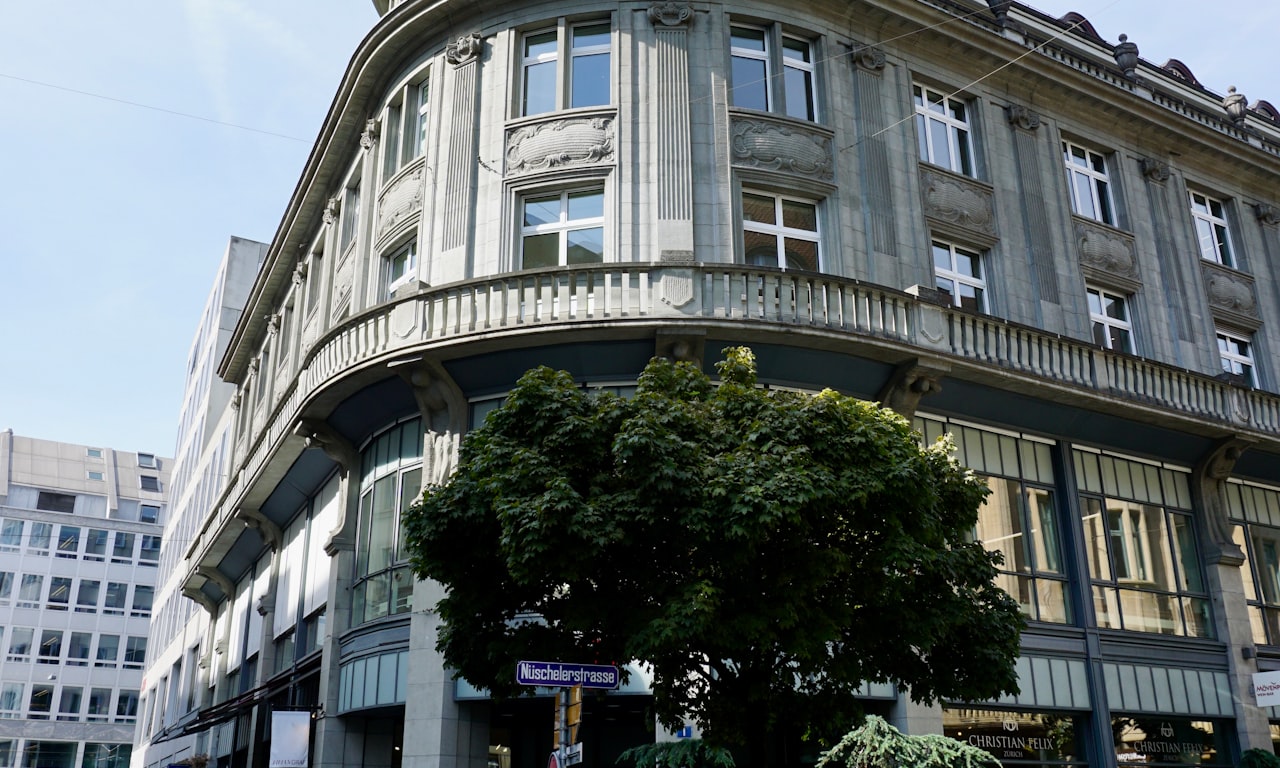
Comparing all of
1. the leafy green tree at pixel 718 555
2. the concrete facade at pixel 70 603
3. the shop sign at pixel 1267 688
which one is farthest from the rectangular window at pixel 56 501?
the shop sign at pixel 1267 688

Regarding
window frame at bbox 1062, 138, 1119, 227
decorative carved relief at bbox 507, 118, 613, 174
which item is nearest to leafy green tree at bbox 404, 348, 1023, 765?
decorative carved relief at bbox 507, 118, 613, 174

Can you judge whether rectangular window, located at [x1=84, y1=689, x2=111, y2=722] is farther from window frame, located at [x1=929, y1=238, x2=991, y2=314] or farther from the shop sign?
the shop sign

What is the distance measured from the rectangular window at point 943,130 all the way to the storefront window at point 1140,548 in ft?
20.8

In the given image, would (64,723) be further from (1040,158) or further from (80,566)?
(1040,158)

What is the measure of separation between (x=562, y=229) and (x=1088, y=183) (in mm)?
12613

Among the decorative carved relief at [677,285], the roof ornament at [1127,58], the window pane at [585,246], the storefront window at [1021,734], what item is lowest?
the storefront window at [1021,734]

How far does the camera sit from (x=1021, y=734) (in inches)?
778

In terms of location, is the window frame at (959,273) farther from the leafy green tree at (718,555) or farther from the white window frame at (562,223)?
the leafy green tree at (718,555)

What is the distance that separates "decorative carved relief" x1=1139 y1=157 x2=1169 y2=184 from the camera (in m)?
26.4

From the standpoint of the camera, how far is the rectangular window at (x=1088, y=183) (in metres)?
25.2

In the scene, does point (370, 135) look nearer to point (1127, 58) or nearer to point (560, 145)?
point (560, 145)

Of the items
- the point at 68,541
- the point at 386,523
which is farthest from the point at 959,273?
the point at 68,541

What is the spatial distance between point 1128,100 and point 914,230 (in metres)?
7.99

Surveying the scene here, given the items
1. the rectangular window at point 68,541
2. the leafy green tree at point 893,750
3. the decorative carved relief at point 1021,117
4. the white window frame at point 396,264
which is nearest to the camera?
the leafy green tree at point 893,750
